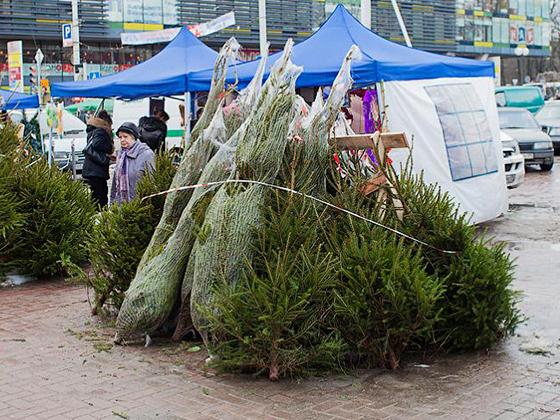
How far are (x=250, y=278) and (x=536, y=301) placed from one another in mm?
3120

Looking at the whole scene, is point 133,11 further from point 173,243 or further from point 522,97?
point 173,243

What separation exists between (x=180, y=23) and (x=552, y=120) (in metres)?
22.5

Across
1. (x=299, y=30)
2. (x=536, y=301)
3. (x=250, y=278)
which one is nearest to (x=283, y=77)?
(x=250, y=278)

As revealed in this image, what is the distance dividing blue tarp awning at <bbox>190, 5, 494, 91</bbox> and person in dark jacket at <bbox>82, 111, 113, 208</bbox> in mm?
1971

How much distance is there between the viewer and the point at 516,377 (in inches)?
208

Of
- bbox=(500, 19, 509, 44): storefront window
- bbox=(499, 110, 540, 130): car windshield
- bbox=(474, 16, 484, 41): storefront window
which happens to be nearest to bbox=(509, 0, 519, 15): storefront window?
bbox=(500, 19, 509, 44): storefront window

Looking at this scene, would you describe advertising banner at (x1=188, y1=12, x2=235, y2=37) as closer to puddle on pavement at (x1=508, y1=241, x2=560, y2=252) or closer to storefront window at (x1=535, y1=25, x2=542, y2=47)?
puddle on pavement at (x1=508, y1=241, x2=560, y2=252)

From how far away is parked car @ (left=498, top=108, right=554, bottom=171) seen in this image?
2045cm

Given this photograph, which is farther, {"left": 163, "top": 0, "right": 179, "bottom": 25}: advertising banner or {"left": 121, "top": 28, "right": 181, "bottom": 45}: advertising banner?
{"left": 163, "top": 0, "right": 179, "bottom": 25}: advertising banner

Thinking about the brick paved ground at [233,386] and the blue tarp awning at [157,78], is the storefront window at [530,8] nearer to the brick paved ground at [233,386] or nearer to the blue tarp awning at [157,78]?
the blue tarp awning at [157,78]

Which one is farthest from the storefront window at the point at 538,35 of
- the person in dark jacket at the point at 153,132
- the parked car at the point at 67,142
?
the person in dark jacket at the point at 153,132

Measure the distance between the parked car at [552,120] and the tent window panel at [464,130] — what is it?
556 inches

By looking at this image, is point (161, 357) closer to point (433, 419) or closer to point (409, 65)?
point (433, 419)

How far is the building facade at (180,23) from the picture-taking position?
126 feet
